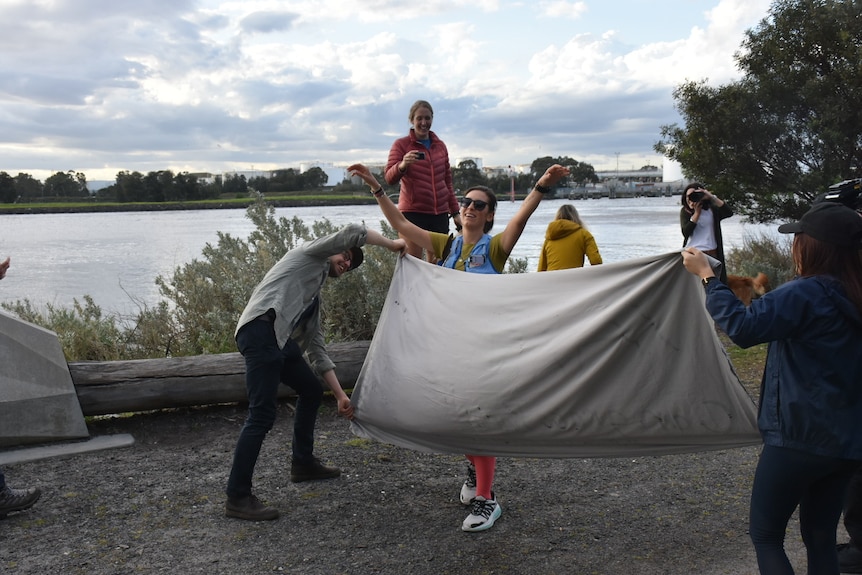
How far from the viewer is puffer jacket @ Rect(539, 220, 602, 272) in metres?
7.71

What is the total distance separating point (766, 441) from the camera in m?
3.12

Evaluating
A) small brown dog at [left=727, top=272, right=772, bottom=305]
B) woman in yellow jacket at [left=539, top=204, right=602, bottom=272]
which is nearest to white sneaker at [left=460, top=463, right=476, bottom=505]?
woman in yellow jacket at [left=539, top=204, right=602, bottom=272]

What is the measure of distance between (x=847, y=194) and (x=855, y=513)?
1.57 meters

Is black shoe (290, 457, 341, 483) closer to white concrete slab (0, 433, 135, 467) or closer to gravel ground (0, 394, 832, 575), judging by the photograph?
gravel ground (0, 394, 832, 575)

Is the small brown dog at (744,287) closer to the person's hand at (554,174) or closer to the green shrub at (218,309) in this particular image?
the green shrub at (218,309)

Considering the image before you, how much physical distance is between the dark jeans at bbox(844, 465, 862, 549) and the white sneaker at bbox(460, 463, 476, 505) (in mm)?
1928

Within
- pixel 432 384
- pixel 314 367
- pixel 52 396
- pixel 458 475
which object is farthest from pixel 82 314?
pixel 432 384

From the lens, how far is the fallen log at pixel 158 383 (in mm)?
6172

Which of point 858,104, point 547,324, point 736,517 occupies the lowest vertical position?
point 736,517

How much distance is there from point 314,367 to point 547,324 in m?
1.88

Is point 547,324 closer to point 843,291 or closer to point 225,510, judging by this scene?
point 843,291

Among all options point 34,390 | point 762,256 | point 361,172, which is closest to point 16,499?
point 34,390

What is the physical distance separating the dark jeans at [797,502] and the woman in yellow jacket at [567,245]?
4511 millimetres

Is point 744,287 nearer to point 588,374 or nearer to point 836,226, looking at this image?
point 588,374
